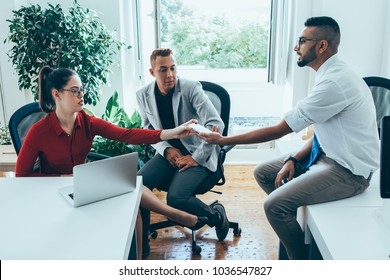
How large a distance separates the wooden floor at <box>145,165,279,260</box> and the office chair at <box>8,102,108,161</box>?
2.51 ft

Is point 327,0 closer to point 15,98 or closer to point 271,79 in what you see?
point 271,79

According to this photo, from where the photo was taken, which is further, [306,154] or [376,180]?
[306,154]

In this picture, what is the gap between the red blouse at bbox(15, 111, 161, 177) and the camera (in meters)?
1.86

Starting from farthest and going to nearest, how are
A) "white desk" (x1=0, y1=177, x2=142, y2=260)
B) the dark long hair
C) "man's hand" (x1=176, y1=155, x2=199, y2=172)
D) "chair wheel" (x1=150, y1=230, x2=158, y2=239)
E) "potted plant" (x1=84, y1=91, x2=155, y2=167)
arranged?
"potted plant" (x1=84, y1=91, x2=155, y2=167) < "chair wheel" (x1=150, y1=230, x2=158, y2=239) < "man's hand" (x1=176, y1=155, x2=199, y2=172) < the dark long hair < "white desk" (x1=0, y1=177, x2=142, y2=260)

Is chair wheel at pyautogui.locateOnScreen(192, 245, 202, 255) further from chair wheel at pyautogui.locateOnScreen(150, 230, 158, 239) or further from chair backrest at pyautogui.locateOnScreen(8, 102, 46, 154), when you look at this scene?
chair backrest at pyautogui.locateOnScreen(8, 102, 46, 154)

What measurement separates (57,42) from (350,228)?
229 centimetres

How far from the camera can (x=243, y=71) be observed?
3.87m

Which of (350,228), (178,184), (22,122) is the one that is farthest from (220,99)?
(350,228)

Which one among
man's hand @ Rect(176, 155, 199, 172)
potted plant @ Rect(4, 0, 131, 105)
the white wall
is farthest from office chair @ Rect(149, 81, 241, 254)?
the white wall

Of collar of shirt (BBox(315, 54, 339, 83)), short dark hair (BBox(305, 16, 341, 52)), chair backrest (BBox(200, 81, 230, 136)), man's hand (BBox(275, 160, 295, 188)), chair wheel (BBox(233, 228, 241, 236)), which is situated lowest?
chair wheel (BBox(233, 228, 241, 236))

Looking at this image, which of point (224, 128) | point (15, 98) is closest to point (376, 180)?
point (224, 128)

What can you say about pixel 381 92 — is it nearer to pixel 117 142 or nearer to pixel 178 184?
pixel 178 184

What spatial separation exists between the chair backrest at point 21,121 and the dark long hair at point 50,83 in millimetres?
145
